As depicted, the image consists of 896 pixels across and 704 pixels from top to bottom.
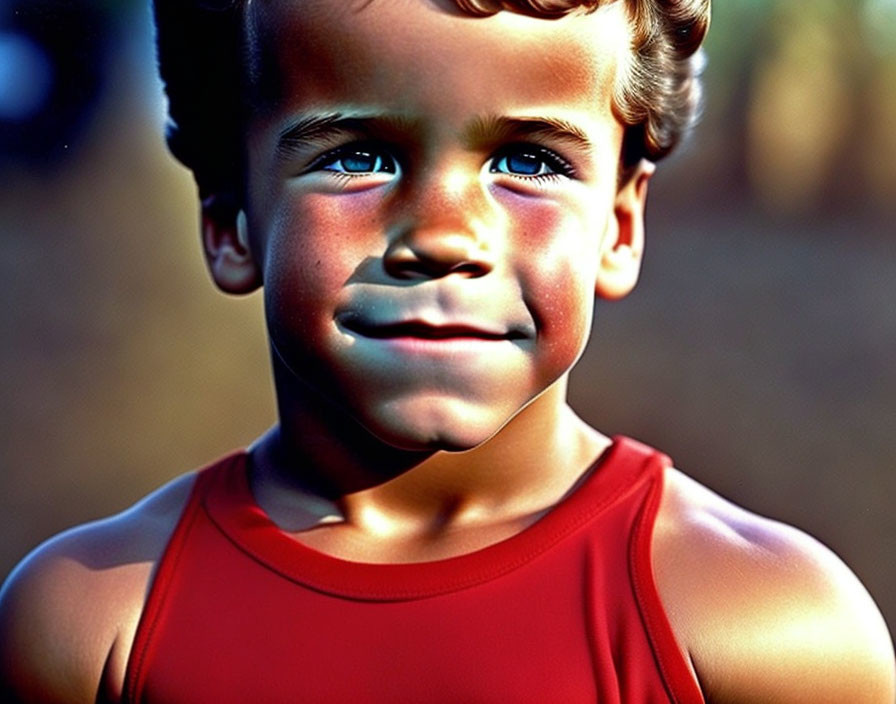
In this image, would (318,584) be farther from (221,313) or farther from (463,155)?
(221,313)

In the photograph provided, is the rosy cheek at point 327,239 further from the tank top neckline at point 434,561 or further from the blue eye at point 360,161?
the tank top neckline at point 434,561

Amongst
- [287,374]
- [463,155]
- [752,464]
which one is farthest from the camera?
[752,464]

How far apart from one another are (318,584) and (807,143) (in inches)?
254

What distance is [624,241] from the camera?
1736mm

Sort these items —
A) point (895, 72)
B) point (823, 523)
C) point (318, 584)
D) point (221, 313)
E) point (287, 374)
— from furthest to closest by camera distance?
1. point (895, 72)
2. point (221, 313)
3. point (823, 523)
4. point (287, 374)
5. point (318, 584)

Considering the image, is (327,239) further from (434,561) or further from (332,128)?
(434,561)

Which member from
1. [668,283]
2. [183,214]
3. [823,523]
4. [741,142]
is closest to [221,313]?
[183,214]

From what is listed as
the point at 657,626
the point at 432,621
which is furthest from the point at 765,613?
the point at 432,621

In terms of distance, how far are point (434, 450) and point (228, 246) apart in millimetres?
387

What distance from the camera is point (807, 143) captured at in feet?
24.9

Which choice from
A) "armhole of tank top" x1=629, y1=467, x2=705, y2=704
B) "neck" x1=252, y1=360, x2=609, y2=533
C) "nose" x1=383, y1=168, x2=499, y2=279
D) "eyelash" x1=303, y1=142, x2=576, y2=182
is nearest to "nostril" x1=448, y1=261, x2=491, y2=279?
"nose" x1=383, y1=168, x2=499, y2=279

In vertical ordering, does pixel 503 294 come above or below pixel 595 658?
above

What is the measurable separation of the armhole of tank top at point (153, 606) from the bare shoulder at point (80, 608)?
0.01 meters

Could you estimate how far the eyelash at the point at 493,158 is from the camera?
4.91 ft
